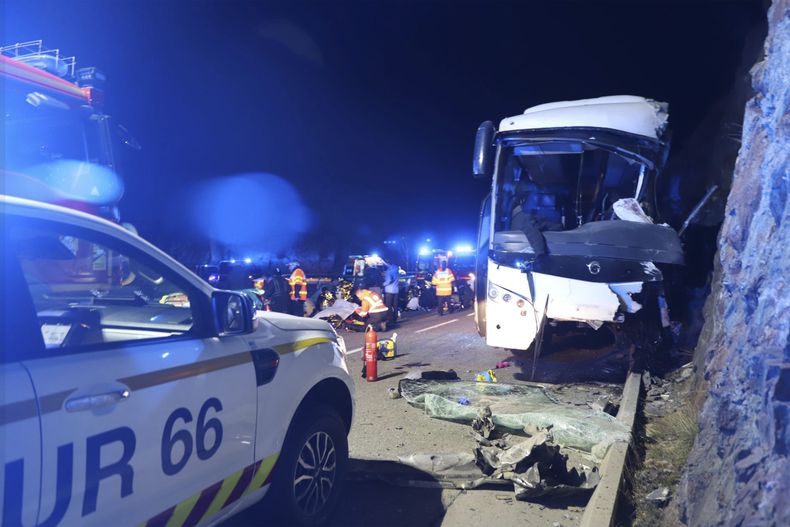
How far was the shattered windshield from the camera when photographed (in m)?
7.60

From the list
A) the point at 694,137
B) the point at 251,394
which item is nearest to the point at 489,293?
the point at 251,394

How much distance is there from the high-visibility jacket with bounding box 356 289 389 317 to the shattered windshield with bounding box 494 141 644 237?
5.35 meters

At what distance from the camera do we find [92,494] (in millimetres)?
1922

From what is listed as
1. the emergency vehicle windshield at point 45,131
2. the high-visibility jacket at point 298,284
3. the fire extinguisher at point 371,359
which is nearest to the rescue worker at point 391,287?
the high-visibility jacket at point 298,284

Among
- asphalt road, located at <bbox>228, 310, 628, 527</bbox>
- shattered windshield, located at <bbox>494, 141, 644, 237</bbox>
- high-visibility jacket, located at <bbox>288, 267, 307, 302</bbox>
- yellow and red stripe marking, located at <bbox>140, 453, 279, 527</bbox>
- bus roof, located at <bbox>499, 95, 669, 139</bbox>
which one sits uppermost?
bus roof, located at <bbox>499, 95, 669, 139</bbox>

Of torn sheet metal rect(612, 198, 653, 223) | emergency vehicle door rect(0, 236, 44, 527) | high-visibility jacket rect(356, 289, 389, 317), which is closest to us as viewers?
emergency vehicle door rect(0, 236, 44, 527)

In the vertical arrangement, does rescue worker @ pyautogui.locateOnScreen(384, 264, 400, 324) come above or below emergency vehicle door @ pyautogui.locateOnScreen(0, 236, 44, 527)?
below

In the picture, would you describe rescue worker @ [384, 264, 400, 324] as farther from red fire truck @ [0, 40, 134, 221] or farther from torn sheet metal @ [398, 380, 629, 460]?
red fire truck @ [0, 40, 134, 221]

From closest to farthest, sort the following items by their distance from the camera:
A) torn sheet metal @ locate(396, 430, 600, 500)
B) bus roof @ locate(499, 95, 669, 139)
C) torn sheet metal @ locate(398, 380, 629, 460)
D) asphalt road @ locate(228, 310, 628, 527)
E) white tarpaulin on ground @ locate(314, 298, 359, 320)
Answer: asphalt road @ locate(228, 310, 628, 527) → torn sheet metal @ locate(396, 430, 600, 500) → torn sheet metal @ locate(398, 380, 629, 460) → bus roof @ locate(499, 95, 669, 139) → white tarpaulin on ground @ locate(314, 298, 359, 320)

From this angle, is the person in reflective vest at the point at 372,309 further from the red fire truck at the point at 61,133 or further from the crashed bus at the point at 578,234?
the red fire truck at the point at 61,133

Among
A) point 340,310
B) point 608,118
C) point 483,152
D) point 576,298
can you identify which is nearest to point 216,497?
point 576,298

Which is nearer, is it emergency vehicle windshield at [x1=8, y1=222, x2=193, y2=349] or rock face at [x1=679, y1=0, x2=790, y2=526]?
rock face at [x1=679, y1=0, x2=790, y2=526]

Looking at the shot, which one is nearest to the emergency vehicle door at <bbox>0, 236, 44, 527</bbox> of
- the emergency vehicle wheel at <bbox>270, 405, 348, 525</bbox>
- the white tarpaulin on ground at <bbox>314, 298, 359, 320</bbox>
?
the emergency vehicle wheel at <bbox>270, 405, 348, 525</bbox>

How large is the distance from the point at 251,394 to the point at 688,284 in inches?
388
